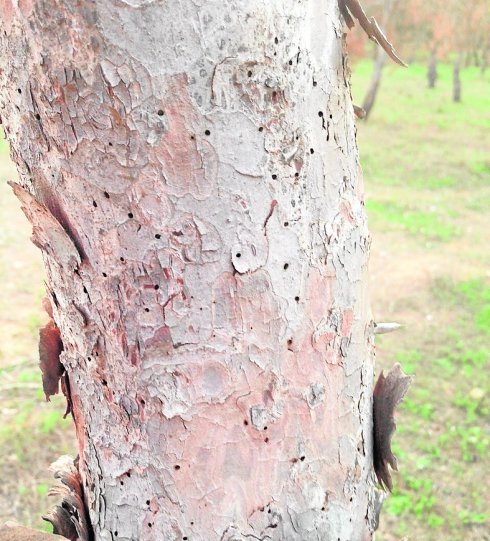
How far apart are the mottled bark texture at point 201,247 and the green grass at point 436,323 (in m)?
2.46

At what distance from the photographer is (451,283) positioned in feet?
18.1

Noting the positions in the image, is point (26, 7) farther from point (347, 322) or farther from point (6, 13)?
point (347, 322)

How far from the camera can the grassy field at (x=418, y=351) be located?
3.19 meters

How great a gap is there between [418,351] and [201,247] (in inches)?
159

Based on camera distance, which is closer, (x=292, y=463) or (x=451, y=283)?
(x=292, y=463)

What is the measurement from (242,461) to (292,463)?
76 millimetres

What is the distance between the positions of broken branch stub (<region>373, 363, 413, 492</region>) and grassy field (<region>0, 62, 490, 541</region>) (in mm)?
2252

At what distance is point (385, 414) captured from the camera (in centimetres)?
104

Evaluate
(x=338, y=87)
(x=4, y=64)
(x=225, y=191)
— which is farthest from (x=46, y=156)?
(x=338, y=87)

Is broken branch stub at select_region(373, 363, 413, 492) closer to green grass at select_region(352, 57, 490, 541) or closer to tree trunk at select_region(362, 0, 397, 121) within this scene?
green grass at select_region(352, 57, 490, 541)

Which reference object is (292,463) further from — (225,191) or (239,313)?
(225,191)

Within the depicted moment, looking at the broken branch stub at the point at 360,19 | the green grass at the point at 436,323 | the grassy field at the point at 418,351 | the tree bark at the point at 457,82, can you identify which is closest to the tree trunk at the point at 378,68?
the green grass at the point at 436,323

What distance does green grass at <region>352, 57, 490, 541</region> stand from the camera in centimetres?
321

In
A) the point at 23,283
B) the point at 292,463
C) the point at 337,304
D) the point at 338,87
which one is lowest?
the point at 23,283
